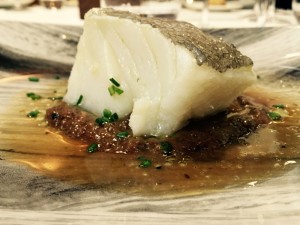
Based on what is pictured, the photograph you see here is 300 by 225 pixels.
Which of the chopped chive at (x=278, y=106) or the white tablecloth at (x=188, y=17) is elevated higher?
the white tablecloth at (x=188, y=17)

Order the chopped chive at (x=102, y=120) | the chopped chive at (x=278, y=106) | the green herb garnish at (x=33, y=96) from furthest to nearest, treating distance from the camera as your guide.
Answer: the green herb garnish at (x=33, y=96)
the chopped chive at (x=278, y=106)
the chopped chive at (x=102, y=120)

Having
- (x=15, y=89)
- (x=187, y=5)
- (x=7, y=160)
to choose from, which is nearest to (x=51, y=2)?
(x=187, y=5)

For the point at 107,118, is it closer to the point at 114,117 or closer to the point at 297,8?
the point at 114,117

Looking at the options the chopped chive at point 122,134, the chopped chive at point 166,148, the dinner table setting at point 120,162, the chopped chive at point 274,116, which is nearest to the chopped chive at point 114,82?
the dinner table setting at point 120,162

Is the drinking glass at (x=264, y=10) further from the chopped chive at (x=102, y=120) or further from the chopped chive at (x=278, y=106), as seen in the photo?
the chopped chive at (x=102, y=120)

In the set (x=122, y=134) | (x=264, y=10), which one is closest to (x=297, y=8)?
(x=264, y=10)

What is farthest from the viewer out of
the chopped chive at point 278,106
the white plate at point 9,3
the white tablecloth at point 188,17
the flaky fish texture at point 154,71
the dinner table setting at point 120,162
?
the white plate at point 9,3
